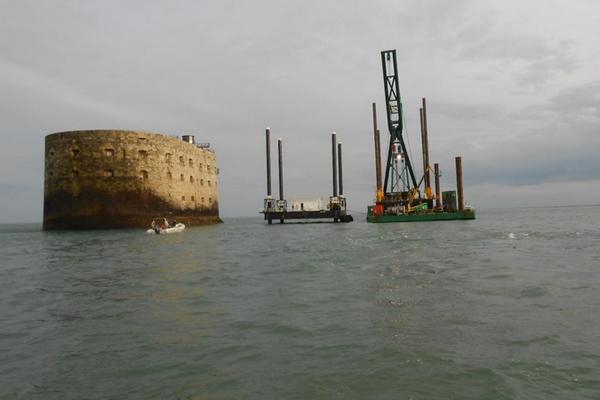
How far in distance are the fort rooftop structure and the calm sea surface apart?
28.4 metres

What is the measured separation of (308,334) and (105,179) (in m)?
37.3

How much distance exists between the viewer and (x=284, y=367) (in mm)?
4910

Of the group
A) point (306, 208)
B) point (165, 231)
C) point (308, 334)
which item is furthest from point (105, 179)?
point (308, 334)

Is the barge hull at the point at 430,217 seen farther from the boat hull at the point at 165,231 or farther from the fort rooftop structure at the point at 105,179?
the fort rooftop structure at the point at 105,179

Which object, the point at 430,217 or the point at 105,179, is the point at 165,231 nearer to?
the point at 105,179

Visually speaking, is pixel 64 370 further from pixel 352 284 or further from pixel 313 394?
pixel 352 284

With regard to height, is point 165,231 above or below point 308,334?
above

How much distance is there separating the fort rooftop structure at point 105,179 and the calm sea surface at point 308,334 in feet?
93.1

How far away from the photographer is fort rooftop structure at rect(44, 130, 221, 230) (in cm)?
3884

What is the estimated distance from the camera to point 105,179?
39.0 metres

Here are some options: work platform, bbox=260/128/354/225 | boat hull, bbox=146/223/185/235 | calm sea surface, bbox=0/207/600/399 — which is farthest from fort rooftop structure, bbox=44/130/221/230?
calm sea surface, bbox=0/207/600/399

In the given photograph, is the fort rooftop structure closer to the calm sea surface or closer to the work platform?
the work platform

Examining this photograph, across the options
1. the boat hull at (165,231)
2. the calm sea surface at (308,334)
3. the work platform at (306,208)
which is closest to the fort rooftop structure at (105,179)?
the boat hull at (165,231)

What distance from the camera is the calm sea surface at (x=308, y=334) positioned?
14.4 ft
